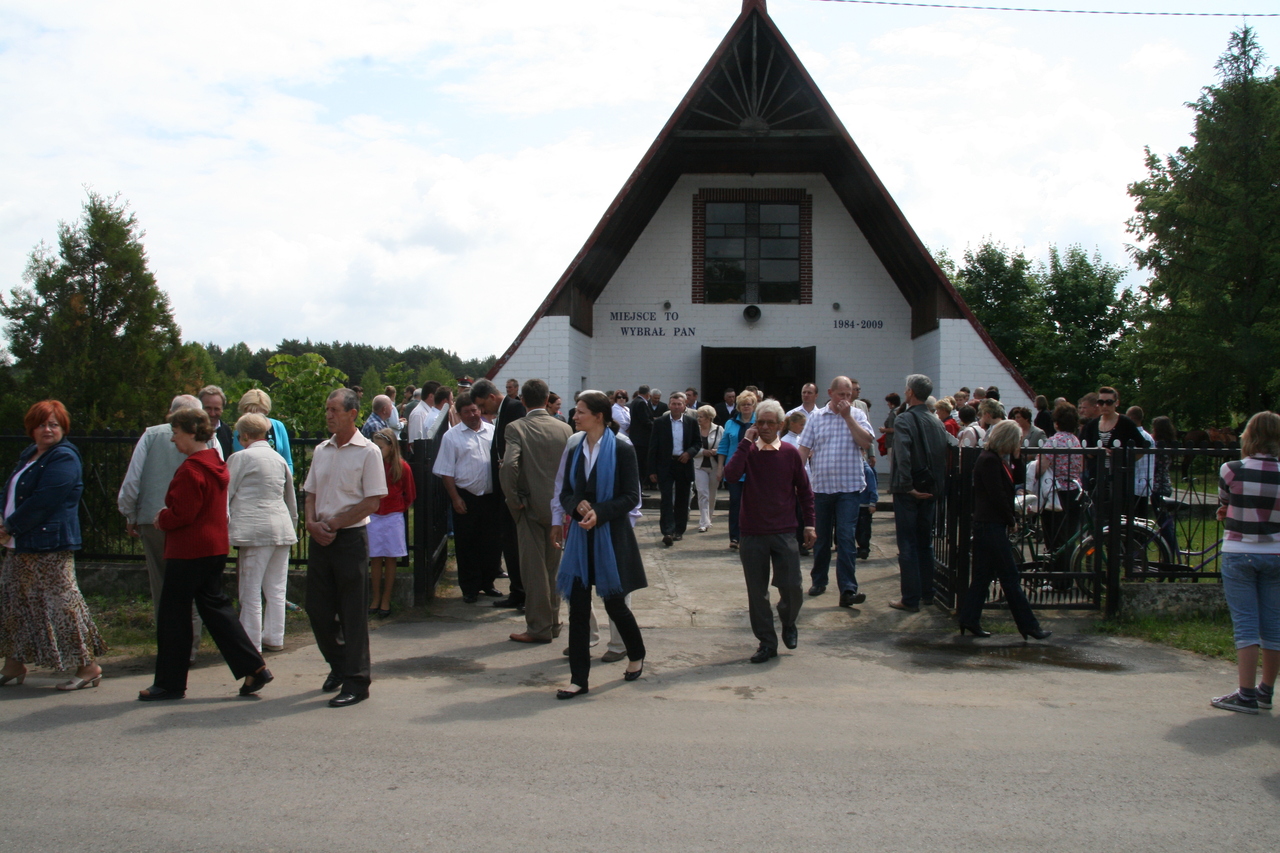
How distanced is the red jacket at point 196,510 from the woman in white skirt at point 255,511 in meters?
0.43

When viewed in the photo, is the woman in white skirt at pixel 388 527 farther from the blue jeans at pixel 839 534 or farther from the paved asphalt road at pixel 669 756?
the blue jeans at pixel 839 534

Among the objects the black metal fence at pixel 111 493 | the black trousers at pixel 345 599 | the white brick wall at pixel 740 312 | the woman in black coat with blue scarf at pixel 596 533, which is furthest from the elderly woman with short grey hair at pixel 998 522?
the white brick wall at pixel 740 312

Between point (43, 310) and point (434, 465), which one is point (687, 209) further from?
point (43, 310)

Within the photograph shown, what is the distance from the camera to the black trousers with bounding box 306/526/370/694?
18.8 ft

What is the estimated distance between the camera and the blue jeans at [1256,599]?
5.77 meters

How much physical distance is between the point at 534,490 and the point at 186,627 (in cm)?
256

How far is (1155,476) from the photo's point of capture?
8.47 metres

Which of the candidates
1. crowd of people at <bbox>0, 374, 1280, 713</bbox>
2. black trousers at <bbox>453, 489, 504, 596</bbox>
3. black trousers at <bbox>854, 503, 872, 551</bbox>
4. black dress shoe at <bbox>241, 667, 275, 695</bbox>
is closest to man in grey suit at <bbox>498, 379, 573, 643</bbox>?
crowd of people at <bbox>0, 374, 1280, 713</bbox>

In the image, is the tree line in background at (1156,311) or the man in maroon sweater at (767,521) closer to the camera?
the man in maroon sweater at (767,521)

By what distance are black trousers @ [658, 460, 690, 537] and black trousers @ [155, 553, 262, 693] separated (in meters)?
6.65

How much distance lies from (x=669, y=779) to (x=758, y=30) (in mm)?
16207

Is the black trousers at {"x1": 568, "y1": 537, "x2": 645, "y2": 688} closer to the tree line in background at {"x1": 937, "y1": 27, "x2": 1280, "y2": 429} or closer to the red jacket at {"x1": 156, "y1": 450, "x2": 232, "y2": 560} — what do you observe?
the red jacket at {"x1": 156, "y1": 450, "x2": 232, "y2": 560}

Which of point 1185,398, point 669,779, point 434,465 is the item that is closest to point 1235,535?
point 669,779

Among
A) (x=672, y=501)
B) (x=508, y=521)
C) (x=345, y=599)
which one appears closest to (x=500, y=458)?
(x=508, y=521)
